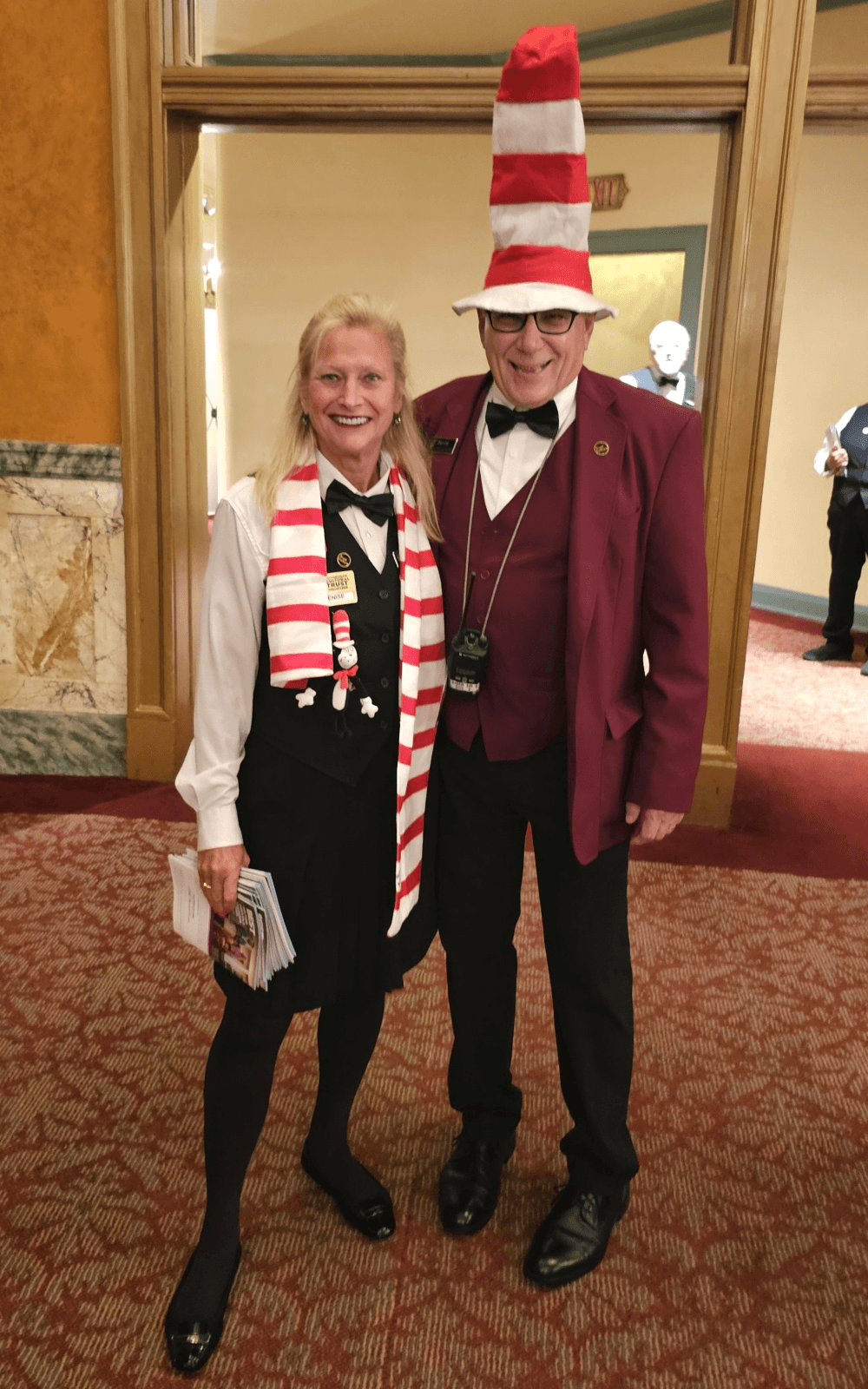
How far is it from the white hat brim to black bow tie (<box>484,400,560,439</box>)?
0.46 feet

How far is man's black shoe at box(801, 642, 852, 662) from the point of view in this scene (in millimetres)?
6469

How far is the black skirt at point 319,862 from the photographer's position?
1458 mm

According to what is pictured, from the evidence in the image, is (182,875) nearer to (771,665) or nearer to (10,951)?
(10,951)

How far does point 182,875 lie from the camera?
151cm

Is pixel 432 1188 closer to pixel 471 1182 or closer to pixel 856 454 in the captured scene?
pixel 471 1182

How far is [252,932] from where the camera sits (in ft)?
4.72

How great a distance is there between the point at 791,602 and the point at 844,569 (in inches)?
45.4

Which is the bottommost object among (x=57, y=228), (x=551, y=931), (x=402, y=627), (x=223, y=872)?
(x=551, y=931)

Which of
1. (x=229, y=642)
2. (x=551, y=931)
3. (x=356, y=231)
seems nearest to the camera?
(x=229, y=642)

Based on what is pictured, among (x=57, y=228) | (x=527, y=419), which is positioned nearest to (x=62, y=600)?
(x=57, y=228)

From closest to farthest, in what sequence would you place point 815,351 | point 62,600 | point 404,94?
1. point 404,94
2. point 62,600
3. point 815,351

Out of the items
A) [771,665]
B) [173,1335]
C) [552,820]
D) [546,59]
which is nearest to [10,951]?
[173,1335]

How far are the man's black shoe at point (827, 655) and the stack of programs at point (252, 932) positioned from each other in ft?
18.6

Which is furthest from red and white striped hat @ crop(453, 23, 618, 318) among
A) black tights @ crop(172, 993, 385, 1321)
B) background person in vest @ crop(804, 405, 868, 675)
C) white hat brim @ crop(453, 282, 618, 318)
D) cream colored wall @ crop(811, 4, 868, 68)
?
background person in vest @ crop(804, 405, 868, 675)
